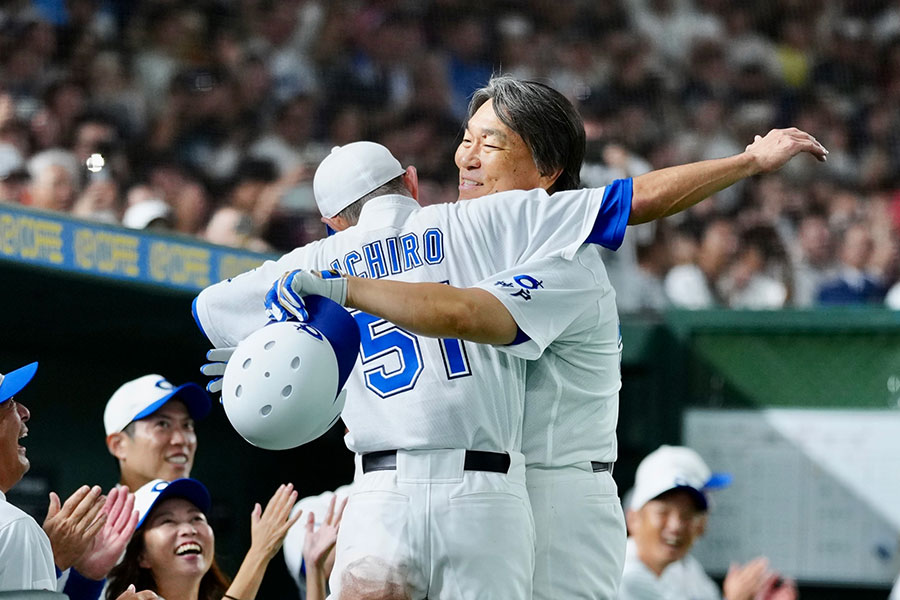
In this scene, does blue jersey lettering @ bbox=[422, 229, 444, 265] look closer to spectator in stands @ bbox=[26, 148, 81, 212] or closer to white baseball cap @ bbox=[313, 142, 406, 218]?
white baseball cap @ bbox=[313, 142, 406, 218]

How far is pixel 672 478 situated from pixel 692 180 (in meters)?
2.63

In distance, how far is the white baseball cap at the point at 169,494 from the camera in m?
3.96

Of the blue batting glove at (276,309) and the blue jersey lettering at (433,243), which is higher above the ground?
the blue jersey lettering at (433,243)

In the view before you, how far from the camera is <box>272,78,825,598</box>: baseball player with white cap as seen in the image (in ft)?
9.28

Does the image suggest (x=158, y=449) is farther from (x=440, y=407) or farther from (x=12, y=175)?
(x=440, y=407)

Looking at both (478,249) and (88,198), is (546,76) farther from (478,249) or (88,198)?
(478,249)

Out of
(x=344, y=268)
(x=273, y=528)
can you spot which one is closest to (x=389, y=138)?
(x=273, y=528)

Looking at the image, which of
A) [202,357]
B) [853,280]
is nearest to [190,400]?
[202,357]

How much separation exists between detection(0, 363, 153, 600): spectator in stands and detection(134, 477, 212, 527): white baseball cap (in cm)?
25

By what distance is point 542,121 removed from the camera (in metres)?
3.31

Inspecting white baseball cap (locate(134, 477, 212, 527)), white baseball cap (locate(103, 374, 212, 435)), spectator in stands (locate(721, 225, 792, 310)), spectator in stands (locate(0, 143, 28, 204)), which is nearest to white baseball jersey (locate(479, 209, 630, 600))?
white baseball cap (locate(134, 477, 212, 527))

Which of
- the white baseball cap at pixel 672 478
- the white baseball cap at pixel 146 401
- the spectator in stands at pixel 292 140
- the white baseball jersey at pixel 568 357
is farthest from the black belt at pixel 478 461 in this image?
the spectator in stands at pixel 292 140

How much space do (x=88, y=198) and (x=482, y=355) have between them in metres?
2.70

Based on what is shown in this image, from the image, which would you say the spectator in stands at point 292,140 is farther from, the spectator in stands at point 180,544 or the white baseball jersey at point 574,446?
the white baseball jersey at point 574,446
